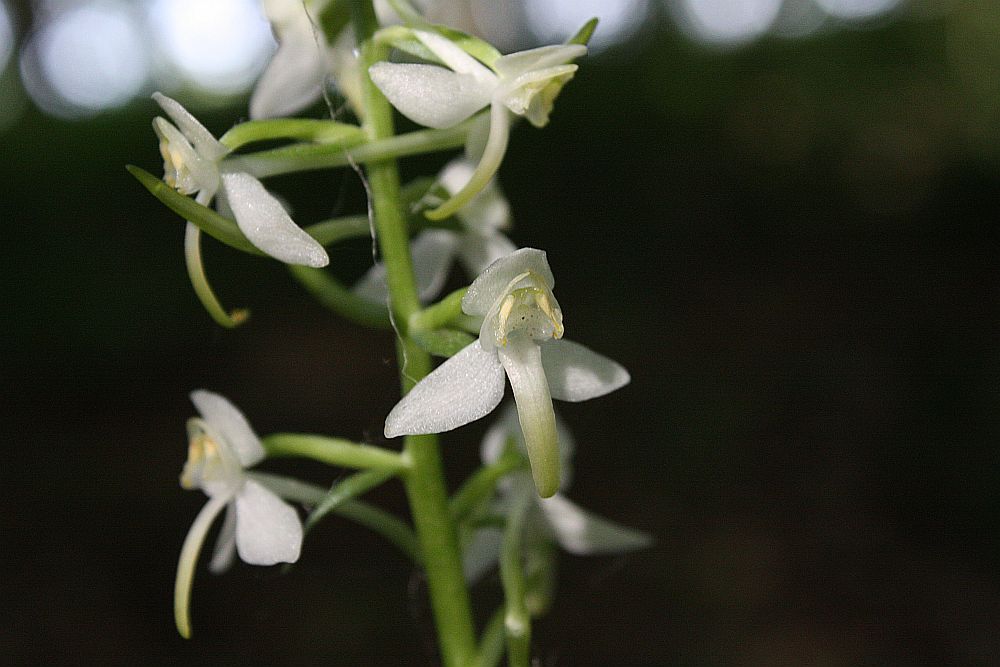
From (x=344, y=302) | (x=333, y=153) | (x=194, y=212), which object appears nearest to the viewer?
(x=194, y=212)

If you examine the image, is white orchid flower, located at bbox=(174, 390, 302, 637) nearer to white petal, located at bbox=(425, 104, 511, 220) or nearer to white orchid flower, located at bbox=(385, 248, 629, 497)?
white orchid flower, located at bbox=(385, 248, 629, 497)

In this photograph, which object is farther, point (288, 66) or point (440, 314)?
point (288, 66)

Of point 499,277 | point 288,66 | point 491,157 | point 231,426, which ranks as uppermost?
point 288,66

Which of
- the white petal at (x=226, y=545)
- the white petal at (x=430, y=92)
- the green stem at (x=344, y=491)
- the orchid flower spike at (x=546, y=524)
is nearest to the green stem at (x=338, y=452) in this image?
the green stem at (x=344, y=491)

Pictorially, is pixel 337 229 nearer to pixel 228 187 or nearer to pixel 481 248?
pixel 228 187

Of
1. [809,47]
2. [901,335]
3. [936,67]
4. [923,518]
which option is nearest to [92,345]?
[923,518]

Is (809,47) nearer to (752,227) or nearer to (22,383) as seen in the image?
(752,227)

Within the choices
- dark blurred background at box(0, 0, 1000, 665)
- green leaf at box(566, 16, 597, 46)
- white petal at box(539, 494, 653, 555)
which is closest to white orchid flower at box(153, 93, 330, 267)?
green leaf at box(566, 16, 597, 46)

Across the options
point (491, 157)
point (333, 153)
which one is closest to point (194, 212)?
point (333, 153)
